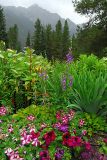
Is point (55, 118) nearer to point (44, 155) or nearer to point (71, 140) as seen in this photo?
point (71, 140)

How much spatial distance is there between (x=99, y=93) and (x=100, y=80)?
21 cm

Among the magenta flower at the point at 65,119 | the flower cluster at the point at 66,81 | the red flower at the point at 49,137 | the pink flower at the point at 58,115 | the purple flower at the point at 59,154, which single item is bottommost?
the purple flower at the point at 59,154

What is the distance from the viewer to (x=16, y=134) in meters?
5.02

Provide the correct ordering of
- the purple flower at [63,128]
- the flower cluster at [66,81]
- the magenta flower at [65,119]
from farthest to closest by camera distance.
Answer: the flower cluster at [66,81] → the magenta flower at [65,119] → the purple flower at [63,128]

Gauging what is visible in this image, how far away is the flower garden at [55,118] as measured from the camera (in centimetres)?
482

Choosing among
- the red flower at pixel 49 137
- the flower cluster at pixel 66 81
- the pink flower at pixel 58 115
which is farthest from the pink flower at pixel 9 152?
the flower cluster at pixel 66 81

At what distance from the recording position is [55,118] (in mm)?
5336

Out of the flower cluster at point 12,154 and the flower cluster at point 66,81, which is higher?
the flower cluster at point 66,81

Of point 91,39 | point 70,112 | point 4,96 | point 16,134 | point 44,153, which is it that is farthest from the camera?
point 91,39

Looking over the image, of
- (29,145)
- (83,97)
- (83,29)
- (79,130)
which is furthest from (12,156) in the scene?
(83,29)

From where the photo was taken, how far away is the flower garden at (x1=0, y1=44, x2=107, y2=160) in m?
4.82

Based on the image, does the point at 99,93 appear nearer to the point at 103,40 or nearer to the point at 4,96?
the point at 4,96

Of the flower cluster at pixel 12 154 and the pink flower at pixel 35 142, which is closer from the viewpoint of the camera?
the flower cluster at pixel 12 154

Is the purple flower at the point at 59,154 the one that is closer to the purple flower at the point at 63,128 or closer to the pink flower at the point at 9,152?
the purple flower at the point at 63,128
